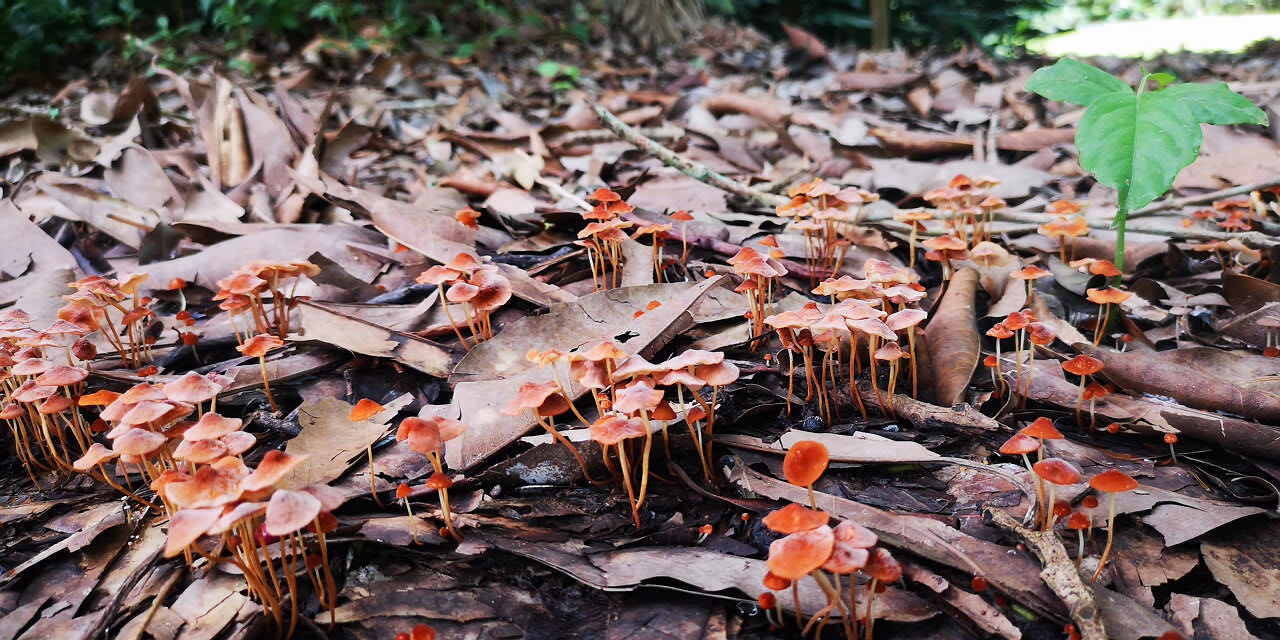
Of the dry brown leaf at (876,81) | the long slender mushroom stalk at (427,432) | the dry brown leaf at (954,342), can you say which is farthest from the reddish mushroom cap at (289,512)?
the dry brown leaf at (876,81)

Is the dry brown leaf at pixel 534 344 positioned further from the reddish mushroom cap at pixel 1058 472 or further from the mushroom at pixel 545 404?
the reddish mushroom cap at pixel 1058 472

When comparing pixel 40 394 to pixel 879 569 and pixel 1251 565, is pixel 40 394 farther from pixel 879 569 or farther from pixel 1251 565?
pixel 1251 565

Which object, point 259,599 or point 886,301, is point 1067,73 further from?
point 259,599

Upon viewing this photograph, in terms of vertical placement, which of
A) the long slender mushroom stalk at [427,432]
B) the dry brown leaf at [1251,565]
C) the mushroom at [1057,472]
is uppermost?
the long slender mushroom stalk at [427,432]

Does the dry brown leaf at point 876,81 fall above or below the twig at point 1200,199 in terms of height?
above

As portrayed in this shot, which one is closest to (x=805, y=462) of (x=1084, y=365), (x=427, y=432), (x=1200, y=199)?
(x=427, y=432)

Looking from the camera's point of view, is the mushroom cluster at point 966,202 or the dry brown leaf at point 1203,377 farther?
the mushroom cluster at point 966,202

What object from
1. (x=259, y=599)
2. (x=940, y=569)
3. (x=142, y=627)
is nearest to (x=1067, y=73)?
(x=940, y=569)

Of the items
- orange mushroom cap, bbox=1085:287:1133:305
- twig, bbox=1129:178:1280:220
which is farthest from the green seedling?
twig, bbox=1129:178:1280:220
